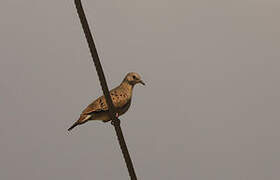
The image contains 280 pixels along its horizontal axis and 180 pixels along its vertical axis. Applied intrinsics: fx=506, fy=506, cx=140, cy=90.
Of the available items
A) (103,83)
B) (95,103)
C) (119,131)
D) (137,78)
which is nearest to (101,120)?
(95,103)

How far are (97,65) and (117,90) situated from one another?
1910 millimetres

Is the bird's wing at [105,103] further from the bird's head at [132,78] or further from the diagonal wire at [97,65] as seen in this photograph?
the diagonal wire at [97,65]

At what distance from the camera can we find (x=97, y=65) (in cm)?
247

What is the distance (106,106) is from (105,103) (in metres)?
0.03

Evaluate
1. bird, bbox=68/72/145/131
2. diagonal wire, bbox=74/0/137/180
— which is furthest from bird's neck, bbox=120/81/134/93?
diagonal wire, bbox=74/0/137/180

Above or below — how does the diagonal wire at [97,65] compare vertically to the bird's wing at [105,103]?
below

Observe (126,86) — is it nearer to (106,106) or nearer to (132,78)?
(132,78)

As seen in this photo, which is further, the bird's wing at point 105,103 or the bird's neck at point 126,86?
the bird's neck at point 126,86

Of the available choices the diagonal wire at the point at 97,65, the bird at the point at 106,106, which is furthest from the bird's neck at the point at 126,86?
the diagonal wire at the point at 97,65

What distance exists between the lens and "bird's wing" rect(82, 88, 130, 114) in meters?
4.06

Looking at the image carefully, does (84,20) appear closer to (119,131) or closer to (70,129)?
(119,131)

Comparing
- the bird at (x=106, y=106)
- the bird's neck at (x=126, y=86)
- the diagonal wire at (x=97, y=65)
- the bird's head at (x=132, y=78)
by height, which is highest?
the bird's head at (x=132, y=78)

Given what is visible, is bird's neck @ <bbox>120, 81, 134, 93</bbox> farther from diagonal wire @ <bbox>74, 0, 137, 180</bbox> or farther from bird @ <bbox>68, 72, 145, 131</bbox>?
diagonal wire @ <bbox>74, 0, 137, 180</bbox>

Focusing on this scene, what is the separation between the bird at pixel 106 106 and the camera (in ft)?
13.3
